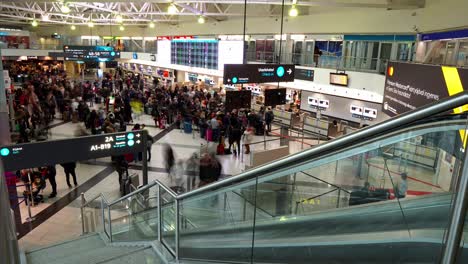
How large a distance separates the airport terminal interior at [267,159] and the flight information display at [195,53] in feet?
0.67

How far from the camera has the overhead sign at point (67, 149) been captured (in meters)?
6.43

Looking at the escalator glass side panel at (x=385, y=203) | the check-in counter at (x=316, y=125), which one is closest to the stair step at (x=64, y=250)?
the escalator glass side panel at (x=385, y=203)

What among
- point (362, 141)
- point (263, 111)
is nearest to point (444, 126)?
point (362, 141)

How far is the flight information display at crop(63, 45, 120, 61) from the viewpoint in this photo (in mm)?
22344

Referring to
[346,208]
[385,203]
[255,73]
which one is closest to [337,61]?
[255,73]

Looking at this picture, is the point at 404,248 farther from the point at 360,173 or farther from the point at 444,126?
the point at 360,173

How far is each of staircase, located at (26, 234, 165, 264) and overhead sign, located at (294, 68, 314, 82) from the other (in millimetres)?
13214

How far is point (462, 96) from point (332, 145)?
28.1 inches

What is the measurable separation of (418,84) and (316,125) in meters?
10.8

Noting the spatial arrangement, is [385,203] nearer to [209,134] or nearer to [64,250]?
[64,250]

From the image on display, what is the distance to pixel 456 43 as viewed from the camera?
9055 millimetres

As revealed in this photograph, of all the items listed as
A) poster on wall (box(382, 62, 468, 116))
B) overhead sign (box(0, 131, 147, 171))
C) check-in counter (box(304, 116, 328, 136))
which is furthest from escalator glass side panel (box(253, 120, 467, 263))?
check-in counter (box(304, 116, 328, 136))

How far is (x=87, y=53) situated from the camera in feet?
75.4

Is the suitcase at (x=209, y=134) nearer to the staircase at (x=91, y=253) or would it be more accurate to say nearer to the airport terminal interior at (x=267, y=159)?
the airport terminal interior at (x=267, y=159)
